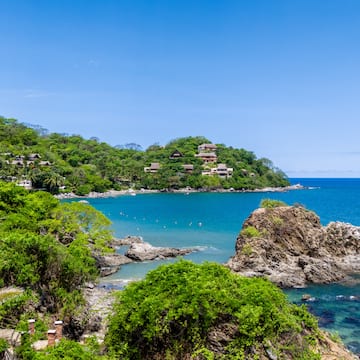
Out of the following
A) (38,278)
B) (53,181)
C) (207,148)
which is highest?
(207,148)

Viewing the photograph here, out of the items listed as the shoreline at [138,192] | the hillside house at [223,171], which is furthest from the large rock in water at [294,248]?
the hillside house at [223,171]

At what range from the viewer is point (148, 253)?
112ft

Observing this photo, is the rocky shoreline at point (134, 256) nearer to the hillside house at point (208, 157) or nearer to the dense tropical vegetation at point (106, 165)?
the dense tropical vegetation at point (106, 165)

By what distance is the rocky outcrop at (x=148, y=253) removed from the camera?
110ft

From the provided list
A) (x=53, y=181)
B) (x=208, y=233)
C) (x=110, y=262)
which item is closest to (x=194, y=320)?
(x=110, y=262)

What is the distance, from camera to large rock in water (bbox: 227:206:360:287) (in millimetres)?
26969

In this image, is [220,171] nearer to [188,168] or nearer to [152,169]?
[188,168]

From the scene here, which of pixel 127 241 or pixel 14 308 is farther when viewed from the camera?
pixel 127 241

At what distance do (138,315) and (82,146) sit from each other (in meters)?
133

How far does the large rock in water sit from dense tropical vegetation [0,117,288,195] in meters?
69.2

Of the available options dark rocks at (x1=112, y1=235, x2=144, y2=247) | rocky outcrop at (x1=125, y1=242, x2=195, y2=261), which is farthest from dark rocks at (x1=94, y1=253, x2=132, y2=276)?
dark rocks at (x1=112, y1=235, x2=144, y2=247)

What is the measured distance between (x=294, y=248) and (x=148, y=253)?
497 inches

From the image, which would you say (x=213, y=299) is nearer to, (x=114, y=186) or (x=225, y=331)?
(x=225, y=331)

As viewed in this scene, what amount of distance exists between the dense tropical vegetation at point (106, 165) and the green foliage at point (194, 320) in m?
84.3
